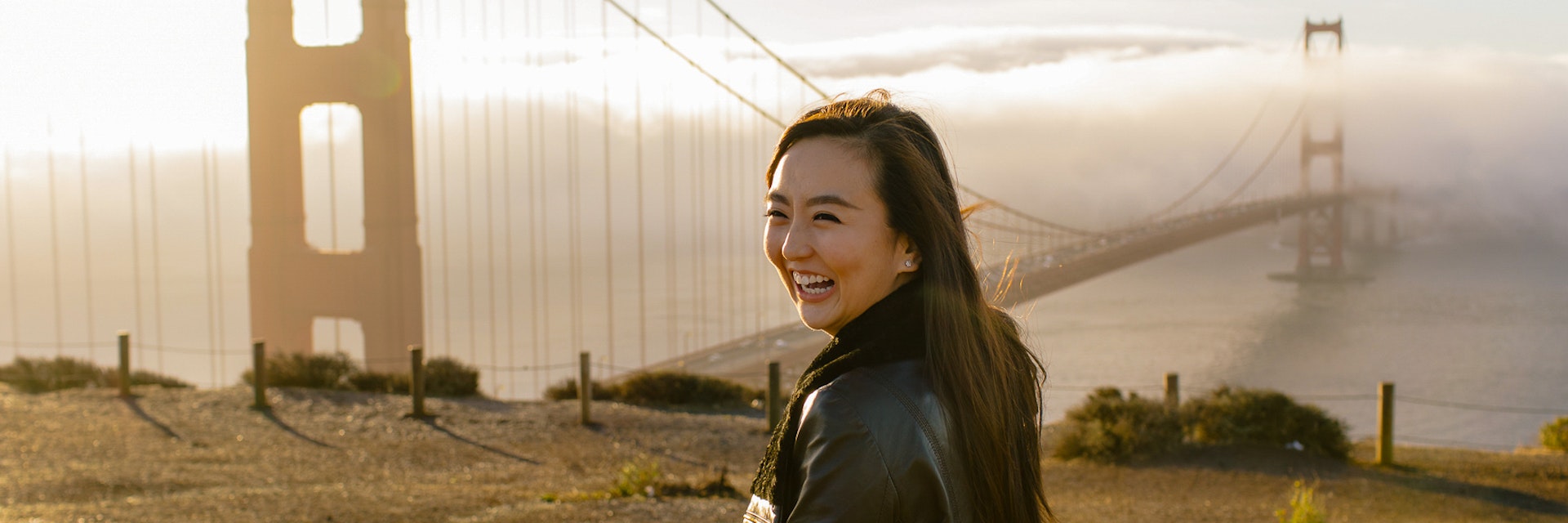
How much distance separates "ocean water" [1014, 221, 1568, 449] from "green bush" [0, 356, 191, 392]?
14.3 m

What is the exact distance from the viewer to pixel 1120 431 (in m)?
8.42

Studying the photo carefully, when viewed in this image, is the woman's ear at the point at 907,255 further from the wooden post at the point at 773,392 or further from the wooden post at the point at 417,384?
the wooden post at the point at 417,384

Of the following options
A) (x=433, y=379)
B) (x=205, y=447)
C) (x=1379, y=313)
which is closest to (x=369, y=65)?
(x=433, y=379)

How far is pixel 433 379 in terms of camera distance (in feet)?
38.6

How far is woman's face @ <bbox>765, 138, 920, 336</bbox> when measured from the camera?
1321mm

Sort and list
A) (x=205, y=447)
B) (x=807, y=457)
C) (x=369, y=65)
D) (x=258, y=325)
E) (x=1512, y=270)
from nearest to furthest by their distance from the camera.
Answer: (x=807, y=457), (x=205, y=447), (x=369, y=65), (x=258, y=325), (x=1512, y=270)

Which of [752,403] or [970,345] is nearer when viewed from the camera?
[970,345]

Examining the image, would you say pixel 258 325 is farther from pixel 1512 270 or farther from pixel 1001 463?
pixel 1512 270

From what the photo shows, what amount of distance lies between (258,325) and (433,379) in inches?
273

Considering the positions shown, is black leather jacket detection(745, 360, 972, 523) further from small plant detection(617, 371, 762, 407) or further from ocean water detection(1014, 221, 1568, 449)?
ocean water detection(1014, 221, 1568, 449)

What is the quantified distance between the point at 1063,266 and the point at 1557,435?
955cm

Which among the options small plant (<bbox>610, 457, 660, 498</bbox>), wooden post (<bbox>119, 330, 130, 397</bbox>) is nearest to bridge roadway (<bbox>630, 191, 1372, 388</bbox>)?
wooden post (<bbox>119, 330, 130, 397</bbox>)

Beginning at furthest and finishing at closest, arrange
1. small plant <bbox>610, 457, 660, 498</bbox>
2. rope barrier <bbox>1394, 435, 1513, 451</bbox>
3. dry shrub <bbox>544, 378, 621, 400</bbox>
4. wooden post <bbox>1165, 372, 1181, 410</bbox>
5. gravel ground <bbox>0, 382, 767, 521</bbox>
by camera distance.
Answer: rope barrier <bbox>1394, 435, 1513, 451</bbox> < dry shrub <bbox>544, 378, 621, 400</bbox> < wooden post <bbox>1165, 372, 1181, 410</bbox> < small plant <bbox>610, 457, 660, 498</bbox> < gravel ground <bbox>0, 382, 767, 521</bbox>

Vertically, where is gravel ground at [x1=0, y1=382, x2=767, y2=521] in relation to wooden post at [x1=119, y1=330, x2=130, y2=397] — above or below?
below
